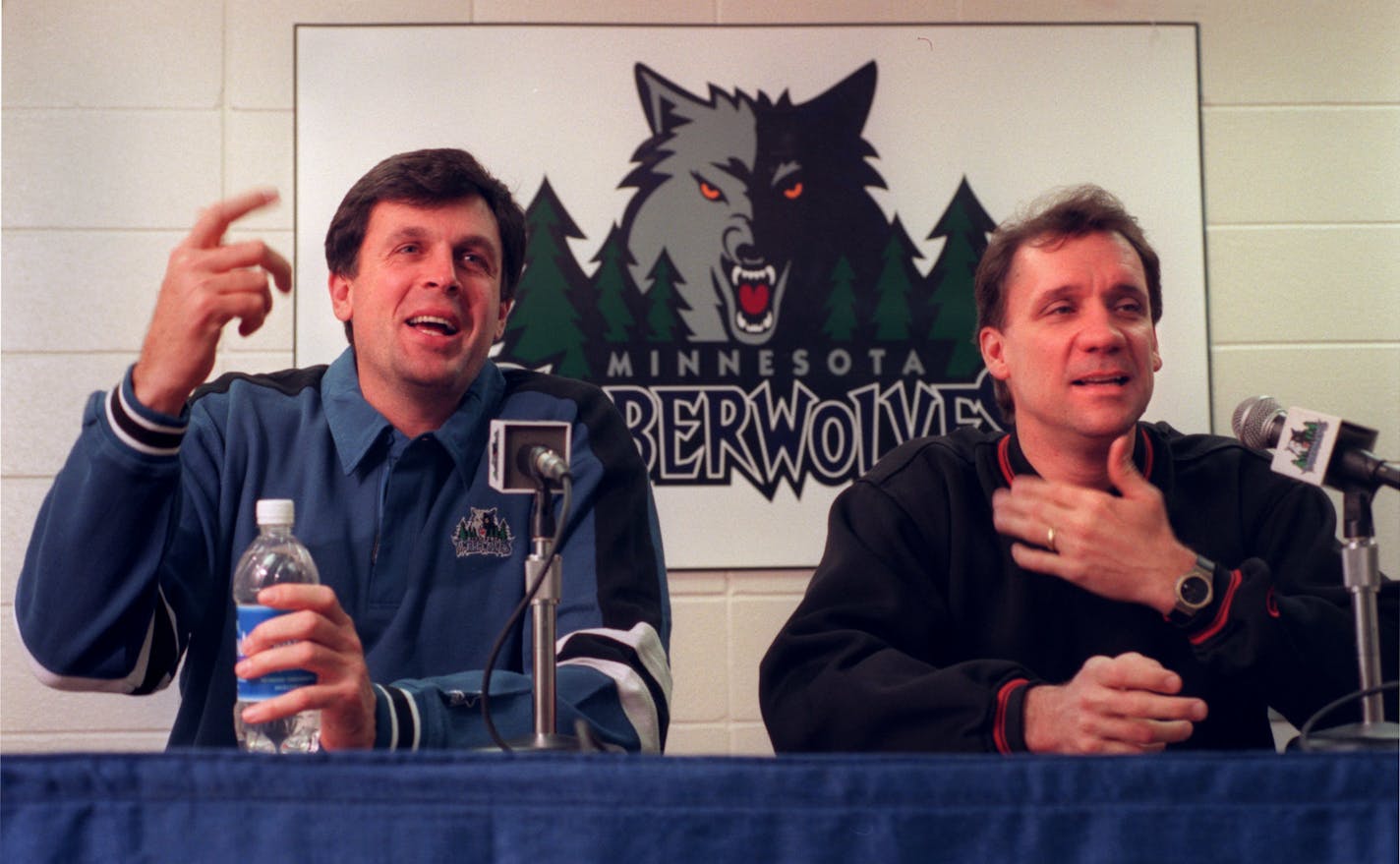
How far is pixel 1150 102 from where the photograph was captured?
255cm

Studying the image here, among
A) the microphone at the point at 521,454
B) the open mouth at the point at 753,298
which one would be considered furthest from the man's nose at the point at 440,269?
the open mouth at the point at 753,298

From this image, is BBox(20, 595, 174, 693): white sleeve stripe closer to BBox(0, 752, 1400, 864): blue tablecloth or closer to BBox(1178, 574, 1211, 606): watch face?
BBox(0, 752, 1400, 864): blue tablecloth

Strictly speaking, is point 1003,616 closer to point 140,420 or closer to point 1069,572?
point 1069,572

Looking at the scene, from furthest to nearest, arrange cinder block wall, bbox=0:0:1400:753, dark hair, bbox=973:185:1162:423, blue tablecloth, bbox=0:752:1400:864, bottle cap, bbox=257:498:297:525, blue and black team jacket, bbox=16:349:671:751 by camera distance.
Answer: cinder block wall, bbox=0:0:1400:753, dark hair, bbox=973:185:1162:423, blue and black team jacket, bbox=16:349:671:751, bottle cap, bbox=257:498:297:525, blue tablecloth, bbox=0:752:1400:864

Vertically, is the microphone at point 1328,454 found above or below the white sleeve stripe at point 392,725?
above

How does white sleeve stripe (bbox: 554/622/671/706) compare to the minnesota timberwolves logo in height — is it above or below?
below

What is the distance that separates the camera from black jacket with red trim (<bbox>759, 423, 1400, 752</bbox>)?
137 cm

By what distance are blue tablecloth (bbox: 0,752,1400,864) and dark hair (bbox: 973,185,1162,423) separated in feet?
3.40

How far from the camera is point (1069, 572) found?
1.45 metres

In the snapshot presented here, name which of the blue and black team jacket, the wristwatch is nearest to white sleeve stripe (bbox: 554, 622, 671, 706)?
the blue and black team jacket

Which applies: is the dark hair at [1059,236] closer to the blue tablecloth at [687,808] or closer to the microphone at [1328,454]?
the microphone at [1328,454]

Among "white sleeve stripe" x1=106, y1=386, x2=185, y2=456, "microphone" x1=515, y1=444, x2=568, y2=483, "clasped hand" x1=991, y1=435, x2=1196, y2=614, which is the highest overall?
"white sleeve stripe" x1=106, y1=386, x2=185, y2=456

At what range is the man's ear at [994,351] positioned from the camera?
1730 mm

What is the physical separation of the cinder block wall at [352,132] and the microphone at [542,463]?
4.24ft
